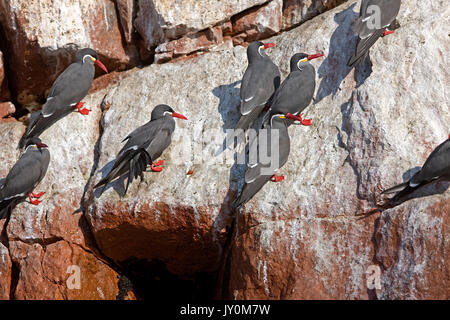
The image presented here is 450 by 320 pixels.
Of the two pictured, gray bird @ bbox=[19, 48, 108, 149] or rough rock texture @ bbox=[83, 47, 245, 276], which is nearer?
rough rock texture @ bbox=[83, 47, 245, 276]

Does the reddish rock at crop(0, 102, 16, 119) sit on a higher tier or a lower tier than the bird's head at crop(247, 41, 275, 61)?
lower

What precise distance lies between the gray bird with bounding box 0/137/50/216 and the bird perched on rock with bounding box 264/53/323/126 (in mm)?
3142

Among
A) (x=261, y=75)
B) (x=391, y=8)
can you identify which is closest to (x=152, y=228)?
(x=261, y=75)

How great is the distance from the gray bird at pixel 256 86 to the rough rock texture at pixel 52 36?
2645mm

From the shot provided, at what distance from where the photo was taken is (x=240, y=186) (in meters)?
8.46

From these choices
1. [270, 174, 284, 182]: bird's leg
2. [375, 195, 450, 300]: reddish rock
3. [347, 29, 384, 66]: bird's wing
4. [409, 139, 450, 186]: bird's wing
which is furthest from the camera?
[347, 29, 384, 66]: bird's wing

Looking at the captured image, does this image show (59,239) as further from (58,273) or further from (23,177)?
(23,177)

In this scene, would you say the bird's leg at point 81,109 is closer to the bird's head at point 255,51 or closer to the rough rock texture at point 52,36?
the rough rock texture at point 52,36

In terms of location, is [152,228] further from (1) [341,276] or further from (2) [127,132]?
(1) [341,276]

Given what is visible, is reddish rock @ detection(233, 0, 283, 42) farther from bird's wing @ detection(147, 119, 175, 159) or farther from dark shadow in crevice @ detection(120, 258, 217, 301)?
dark shadow in crevice @ detection(120, 258, 217, 301)

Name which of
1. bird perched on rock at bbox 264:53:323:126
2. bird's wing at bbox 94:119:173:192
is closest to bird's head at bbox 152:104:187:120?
bird's wing at bbox 94:119:173:192

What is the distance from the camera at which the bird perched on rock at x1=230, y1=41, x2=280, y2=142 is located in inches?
351

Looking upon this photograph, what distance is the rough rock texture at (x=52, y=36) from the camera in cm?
1050

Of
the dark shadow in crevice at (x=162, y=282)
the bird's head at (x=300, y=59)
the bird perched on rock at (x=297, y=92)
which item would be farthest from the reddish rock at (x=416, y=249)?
the dark shadow in crevice at (x=162, y=282)
